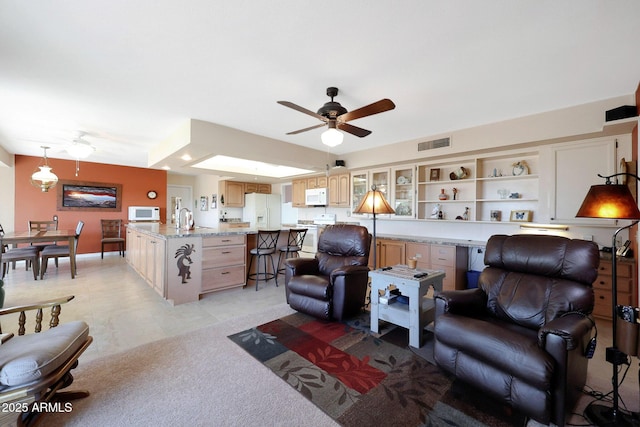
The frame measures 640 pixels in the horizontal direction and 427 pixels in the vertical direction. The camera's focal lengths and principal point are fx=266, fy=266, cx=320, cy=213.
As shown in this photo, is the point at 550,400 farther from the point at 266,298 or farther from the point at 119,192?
the point at 119,192

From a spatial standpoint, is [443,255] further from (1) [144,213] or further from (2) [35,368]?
(1) [144,213]

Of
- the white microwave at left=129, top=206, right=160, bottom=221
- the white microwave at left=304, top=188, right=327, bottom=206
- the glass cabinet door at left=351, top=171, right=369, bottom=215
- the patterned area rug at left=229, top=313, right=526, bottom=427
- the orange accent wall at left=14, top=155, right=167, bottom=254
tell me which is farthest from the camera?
the white microwave at left=129, top=206, right=160, bottom=221

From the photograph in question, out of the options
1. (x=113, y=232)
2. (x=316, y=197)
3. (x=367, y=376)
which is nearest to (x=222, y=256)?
(x=367, y=376)

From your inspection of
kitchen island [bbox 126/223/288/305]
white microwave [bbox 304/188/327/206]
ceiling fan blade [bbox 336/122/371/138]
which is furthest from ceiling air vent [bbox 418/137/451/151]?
kitchen island [bbox 126/223/288/305]

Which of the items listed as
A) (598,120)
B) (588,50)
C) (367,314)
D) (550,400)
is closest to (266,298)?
(367,314)

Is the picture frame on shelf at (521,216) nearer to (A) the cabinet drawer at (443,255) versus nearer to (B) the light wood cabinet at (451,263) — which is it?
(B) the light wood cabinet at (451,263)

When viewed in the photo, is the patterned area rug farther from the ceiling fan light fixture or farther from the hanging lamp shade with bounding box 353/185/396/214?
the ceiling fan light fixture

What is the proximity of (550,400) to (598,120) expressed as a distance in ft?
9.72

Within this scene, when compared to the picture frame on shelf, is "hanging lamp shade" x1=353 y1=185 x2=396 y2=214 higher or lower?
higher


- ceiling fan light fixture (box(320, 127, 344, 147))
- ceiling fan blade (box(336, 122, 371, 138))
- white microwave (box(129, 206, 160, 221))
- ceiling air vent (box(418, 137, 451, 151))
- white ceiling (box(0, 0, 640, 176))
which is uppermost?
white ceiling (box(0, 0, 640, 176))

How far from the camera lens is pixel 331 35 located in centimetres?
186

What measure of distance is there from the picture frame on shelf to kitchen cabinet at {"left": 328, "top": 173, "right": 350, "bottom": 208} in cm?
293

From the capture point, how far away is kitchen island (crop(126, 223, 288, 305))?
3.40 metres

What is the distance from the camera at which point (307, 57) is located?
83.3 inches
